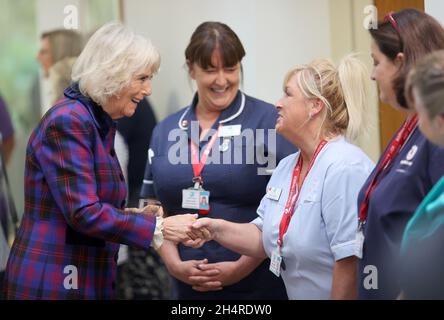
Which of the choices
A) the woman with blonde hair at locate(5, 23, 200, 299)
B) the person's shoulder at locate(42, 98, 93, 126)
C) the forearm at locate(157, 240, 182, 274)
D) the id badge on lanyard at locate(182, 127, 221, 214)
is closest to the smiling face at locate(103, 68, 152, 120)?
the woman with blonde hair at locate(5, 23, 200, 299)

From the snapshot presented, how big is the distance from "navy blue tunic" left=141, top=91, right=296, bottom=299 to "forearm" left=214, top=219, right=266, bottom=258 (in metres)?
0.26

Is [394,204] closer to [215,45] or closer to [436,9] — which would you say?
[436,9]

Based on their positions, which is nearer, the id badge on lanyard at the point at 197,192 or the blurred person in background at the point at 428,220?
the blurred person in background at the point at 428,220

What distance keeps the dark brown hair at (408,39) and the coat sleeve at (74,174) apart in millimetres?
1100

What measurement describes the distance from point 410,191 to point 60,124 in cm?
124

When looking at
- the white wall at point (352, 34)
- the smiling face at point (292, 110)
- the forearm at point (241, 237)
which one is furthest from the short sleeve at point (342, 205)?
the white wall at point (352, 34)

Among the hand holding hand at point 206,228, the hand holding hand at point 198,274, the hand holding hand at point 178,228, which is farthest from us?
the hand holding hand at point 198,274

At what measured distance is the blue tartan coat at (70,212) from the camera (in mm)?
2893

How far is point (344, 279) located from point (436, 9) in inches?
54.3

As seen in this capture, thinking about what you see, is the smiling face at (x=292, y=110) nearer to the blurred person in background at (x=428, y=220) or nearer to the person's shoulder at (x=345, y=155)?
the person's shoulder at (x=345, y=155)

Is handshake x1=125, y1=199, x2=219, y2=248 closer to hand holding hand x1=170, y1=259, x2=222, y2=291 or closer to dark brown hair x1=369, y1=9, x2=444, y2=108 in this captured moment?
hand holding hand x1=170, y1=259, x2=222, y2=291

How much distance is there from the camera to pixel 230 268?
→ 3658 millimetres

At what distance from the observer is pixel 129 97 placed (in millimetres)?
3148

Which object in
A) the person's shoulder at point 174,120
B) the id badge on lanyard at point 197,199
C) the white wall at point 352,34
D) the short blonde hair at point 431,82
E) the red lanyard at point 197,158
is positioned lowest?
the id badge on lanyard at point 197,199
